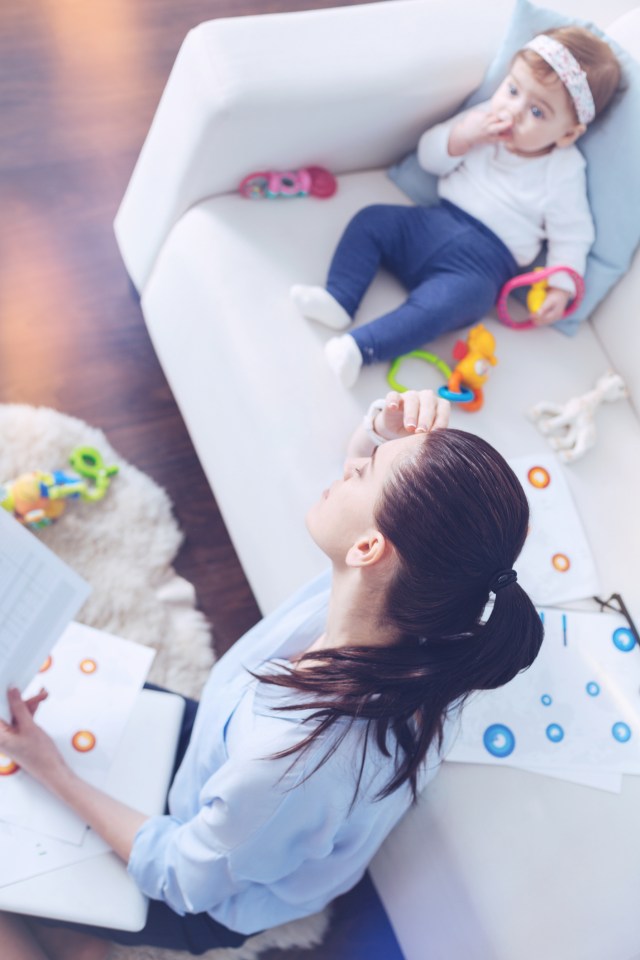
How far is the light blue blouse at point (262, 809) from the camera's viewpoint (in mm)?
831

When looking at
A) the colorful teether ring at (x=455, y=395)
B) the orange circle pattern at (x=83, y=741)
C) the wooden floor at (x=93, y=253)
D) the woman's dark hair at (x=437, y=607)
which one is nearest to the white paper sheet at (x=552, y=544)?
the colorful teether ring at (x=455, y=395)

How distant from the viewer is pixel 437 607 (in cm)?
75

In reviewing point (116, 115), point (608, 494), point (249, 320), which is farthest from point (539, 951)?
point (116, 115)

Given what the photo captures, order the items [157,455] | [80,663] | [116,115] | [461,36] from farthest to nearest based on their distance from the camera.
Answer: [116,115], [157,455], [461,36], [80,663]

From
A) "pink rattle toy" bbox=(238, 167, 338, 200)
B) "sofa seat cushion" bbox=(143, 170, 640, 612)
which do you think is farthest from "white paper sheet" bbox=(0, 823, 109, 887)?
"pink rattle toy" bbox=(238, 167, 338, 200)

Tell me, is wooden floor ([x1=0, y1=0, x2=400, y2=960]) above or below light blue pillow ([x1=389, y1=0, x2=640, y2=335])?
below

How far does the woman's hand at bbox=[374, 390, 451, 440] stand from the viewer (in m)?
1.00

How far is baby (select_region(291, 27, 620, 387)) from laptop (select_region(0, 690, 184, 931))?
25.0 inches

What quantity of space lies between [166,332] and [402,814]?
35.9 inches

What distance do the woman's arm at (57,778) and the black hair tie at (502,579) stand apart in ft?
1.87

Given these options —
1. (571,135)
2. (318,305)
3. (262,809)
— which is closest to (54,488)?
(318,305)

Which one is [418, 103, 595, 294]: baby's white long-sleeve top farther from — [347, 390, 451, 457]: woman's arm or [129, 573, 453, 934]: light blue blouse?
[129, 573, 453, 934]: light blue blouse

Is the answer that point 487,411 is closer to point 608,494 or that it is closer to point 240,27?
point 608,494

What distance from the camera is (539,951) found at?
3.22 ft
